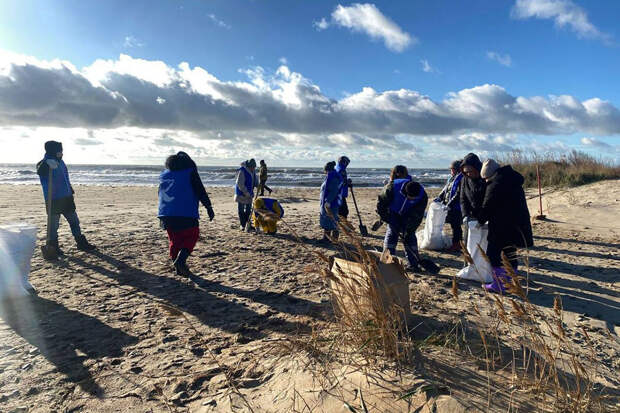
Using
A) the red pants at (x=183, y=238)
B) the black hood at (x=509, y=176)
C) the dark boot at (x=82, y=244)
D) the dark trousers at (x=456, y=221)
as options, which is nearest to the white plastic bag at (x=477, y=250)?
the black hood at (x=509, y=176)

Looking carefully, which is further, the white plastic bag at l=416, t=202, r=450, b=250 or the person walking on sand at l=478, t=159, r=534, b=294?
the white plastic bag at l=416, t=202, r=450, b=250

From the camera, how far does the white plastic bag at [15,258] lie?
4.04 metres

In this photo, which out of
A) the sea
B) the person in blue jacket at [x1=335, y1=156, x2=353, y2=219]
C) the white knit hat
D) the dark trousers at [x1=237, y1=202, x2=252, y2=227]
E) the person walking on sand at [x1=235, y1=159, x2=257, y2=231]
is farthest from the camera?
the sea

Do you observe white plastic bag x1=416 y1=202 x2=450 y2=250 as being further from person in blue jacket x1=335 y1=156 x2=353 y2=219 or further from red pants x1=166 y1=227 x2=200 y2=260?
red pants x1=166 y1=227 x2=200 y2=260

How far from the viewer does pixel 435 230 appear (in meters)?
6.84

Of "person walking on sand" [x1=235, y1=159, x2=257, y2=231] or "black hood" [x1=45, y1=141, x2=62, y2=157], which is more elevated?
"black hood" [x1=45, y1=141, x2=62, y2=157]

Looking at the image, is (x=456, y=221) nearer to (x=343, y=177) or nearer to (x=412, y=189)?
(x=412, y=189)

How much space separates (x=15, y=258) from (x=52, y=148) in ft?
8.66

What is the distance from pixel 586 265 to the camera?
19.1 feet

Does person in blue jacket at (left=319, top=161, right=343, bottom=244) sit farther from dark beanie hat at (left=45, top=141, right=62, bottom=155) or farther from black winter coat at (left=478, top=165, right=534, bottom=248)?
dark beanie hat at (left=45, top=141, right=62, bottom=155)

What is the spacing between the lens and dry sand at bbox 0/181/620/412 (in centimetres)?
229

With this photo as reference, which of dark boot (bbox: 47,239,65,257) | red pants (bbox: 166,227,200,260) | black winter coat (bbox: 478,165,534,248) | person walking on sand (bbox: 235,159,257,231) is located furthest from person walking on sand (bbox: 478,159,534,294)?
dark boot (bbox: 47,239,65,257)

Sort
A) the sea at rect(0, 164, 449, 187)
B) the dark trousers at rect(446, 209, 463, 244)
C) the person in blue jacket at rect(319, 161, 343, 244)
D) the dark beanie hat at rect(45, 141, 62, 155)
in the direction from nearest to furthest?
the dark beanie hat at rect(45, 141, 62, 155)
the dark trousers at rect(446, 209, 463, 244)
the person in blue jacket at rect(319, 161, 343, 244)
the sea at rect(0, 164, 449, 187)

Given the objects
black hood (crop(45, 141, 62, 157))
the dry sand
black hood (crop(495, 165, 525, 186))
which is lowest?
the dry sand
